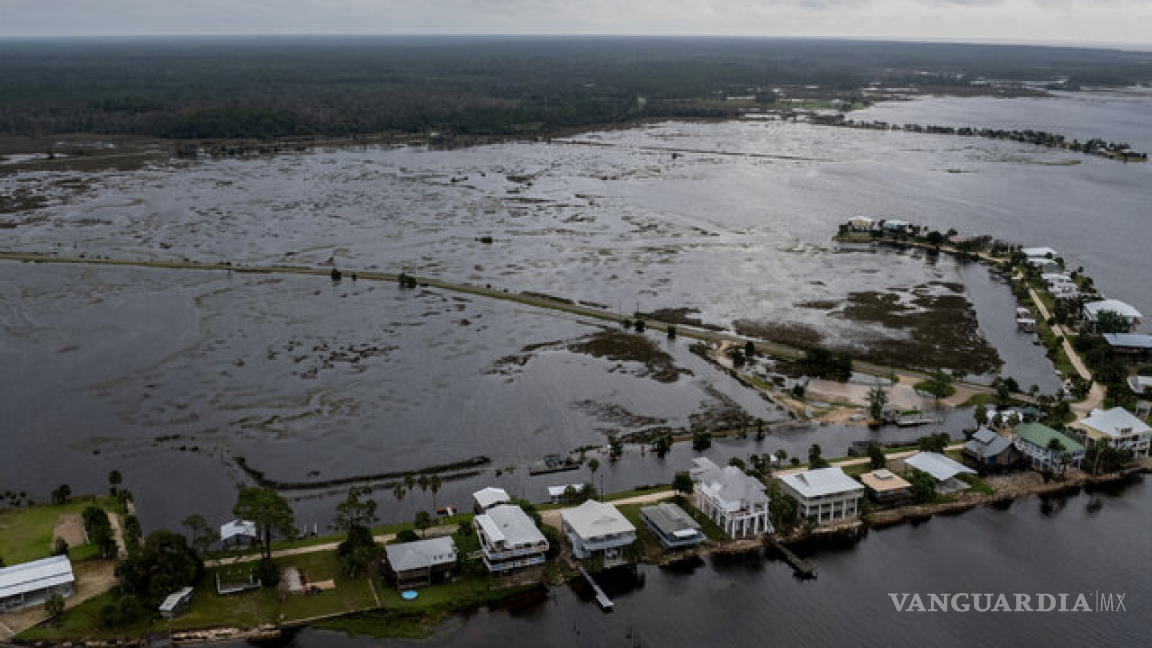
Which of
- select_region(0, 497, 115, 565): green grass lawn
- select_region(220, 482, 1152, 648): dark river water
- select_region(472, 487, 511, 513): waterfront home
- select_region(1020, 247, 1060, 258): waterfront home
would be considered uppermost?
select_region(1020, 247, 1060, 258): waterfront home

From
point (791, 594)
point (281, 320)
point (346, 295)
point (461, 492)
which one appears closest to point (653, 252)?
point (346, 295)

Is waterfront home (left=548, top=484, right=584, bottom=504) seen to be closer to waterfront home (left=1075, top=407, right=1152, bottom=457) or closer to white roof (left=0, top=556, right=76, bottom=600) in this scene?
white roof (left=0, top=556, right=76, bottom=600)

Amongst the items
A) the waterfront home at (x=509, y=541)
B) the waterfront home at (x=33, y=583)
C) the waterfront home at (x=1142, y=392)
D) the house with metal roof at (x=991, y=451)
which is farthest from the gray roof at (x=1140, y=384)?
the waterfront home at (x=33, y=583)

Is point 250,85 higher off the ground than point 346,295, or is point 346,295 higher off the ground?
point 250,85

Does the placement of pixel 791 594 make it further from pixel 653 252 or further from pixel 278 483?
pixel 653 252

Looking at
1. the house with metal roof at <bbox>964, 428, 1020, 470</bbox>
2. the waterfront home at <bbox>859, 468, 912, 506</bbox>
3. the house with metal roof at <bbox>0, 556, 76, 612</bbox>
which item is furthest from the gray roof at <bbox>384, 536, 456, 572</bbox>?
the house with metal roof at <bbox>964, 428, 1020, 470</bbox>

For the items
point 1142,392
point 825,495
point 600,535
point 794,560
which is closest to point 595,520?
point 600,535

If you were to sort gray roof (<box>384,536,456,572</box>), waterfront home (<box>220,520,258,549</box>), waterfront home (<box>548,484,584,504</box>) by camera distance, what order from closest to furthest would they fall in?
gray roof (<box>384,536,456,572</box>) → waterfront home (<box>220,520,258,549</box>) → waterfront home (<box>548,484,584,504</box>)
